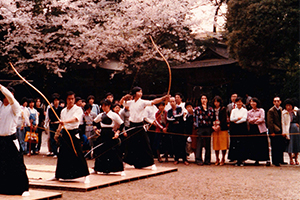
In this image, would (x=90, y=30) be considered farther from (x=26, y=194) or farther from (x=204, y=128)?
(x=26, y=194)

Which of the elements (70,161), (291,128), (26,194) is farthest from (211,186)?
(291,128)

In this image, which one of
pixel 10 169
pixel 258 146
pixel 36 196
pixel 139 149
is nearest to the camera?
pixel 36 196

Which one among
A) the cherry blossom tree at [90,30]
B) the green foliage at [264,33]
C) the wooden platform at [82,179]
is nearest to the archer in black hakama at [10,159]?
the wooden platform at [82,179]

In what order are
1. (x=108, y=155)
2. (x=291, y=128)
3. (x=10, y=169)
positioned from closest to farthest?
1. (x=10, y=169)
2. (x=108, y=155)
3. (x=291, y=128)

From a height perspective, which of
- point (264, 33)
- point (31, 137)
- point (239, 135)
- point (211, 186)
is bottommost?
point (211, 186)

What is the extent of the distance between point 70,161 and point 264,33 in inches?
411

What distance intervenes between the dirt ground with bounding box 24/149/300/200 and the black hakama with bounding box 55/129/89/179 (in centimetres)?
57

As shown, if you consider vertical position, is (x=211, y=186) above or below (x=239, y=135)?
below

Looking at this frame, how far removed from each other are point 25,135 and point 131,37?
790 cm

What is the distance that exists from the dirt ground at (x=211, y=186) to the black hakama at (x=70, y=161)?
57 centimetres

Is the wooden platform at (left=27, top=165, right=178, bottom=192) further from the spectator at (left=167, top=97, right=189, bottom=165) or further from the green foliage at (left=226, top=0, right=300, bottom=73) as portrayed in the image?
the green foliage at (left=226, top=0, right=300, bottom=73)

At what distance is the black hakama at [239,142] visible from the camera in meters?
10.2

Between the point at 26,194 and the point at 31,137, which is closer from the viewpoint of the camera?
the point at 26,194

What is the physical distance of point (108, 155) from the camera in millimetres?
7949
